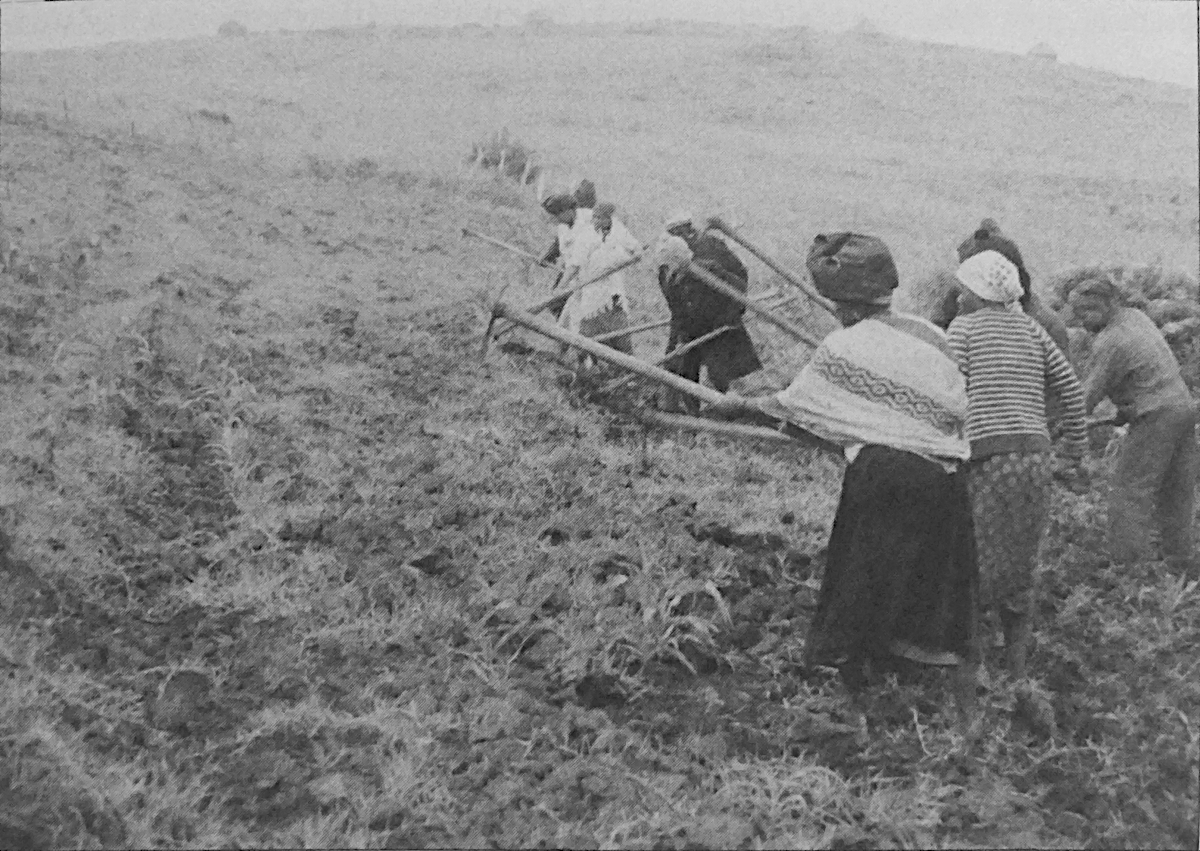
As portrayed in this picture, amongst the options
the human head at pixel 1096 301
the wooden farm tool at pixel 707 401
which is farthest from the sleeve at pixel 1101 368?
the wooden farm tool at pixel 707 401

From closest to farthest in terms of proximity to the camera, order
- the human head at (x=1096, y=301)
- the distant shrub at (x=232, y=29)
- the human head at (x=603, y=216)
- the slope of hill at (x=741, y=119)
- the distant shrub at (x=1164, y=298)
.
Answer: the human head at (x=1096, y=301) → the distant shrub at (x=1164, y=298) → the slope of hill at (x=741, y=119) → the distant shrub at (x=232, y=29) → the human head at (x=603, y=216)

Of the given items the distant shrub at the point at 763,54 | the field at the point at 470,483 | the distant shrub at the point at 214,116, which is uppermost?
the distant shrub at the point at 763,54

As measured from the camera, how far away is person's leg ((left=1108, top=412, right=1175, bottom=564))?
3.65m

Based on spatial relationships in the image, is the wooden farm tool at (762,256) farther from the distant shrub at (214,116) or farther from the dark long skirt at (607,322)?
the distant shrub at (214,116)

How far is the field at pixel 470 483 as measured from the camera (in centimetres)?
301

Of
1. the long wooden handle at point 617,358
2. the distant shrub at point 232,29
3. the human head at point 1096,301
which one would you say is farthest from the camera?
the distant shrub at point 232,29

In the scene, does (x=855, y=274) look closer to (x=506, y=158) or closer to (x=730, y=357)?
(x=730, y=357)

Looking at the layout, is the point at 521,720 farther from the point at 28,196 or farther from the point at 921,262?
the point at 28,196

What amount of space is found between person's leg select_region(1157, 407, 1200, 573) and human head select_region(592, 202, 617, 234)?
8.29ft

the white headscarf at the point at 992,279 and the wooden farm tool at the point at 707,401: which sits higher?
the white headscarf at the point at 992,279

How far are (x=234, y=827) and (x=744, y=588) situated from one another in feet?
5.20

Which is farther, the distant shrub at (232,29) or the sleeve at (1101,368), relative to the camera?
the distant shrub at (232,29)

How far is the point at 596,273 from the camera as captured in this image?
562 cm

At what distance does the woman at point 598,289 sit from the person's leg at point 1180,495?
8.27 feet
